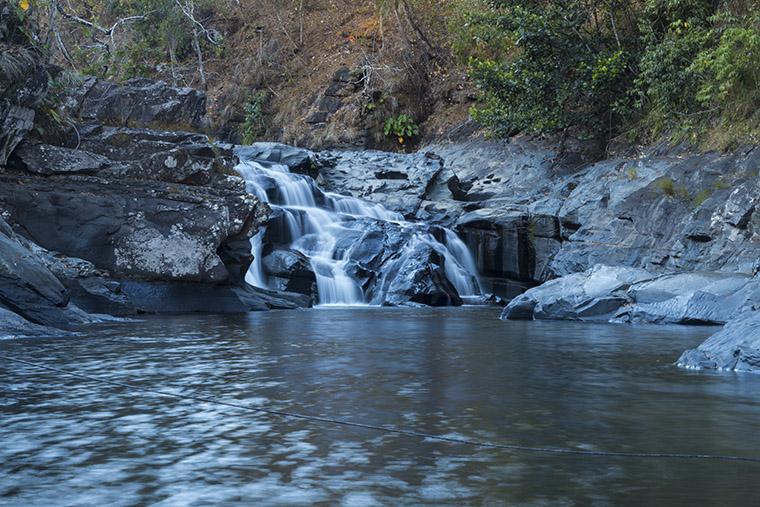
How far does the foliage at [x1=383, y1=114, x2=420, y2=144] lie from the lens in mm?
30125

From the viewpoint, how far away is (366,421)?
231 inches

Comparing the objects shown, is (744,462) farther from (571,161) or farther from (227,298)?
(571,161)

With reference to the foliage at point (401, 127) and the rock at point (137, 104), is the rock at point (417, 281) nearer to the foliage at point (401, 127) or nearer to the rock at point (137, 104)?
the rock at point (137, 104)

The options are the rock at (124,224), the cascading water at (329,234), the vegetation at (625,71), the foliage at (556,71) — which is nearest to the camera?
the rock at (124,224)

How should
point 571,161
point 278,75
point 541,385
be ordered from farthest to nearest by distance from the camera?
1. point 278,75
2. point 571,161
3. point 541,385

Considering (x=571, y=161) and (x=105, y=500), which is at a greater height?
(x=571, y=161)

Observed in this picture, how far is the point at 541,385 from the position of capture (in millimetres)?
7438

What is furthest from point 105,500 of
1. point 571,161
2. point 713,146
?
point 571,161

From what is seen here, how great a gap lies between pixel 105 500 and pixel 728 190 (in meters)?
15.4

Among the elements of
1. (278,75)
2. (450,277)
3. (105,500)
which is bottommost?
(105,500)

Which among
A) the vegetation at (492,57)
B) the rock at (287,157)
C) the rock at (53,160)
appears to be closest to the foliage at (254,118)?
the vegetation at (492,57)

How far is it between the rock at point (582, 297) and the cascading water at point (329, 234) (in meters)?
4.29

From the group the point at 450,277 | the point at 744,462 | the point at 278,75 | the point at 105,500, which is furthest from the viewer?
the point at 278,75

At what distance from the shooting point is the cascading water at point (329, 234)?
19016 mm
